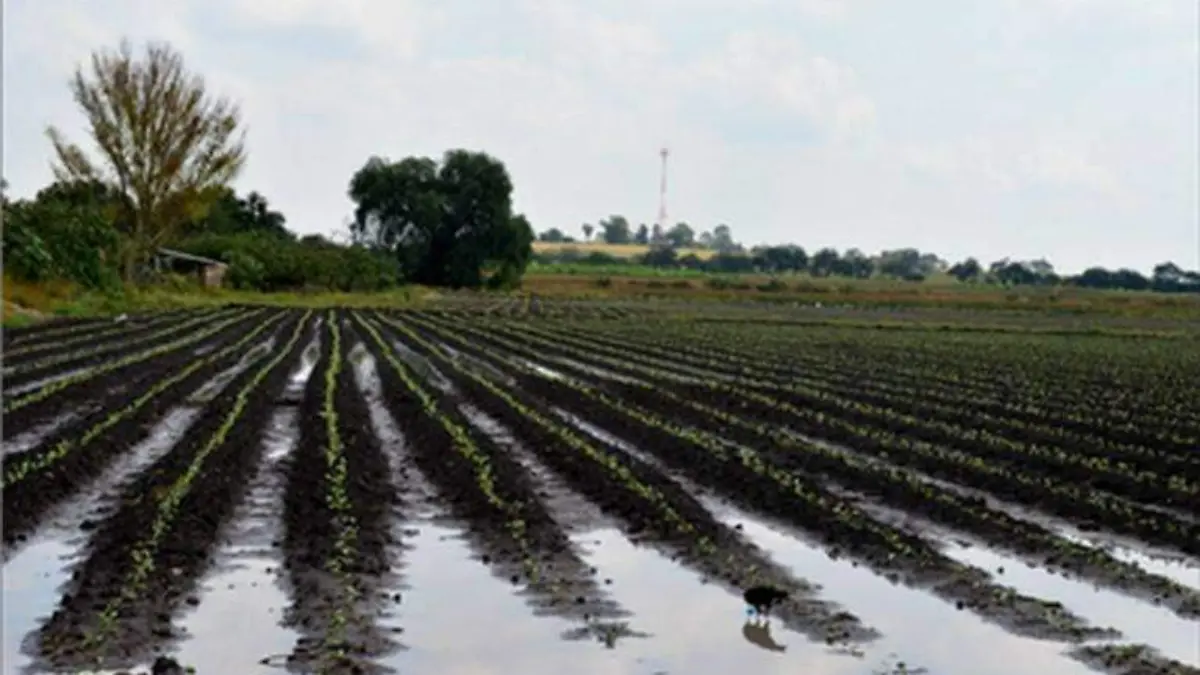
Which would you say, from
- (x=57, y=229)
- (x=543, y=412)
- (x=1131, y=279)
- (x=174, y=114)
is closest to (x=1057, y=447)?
(x=543, y=412)

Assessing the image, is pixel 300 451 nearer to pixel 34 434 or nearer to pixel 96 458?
pixel 96 458

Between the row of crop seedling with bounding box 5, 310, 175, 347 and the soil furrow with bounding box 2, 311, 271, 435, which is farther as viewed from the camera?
the row of crop seedling with bounding box 5, 310, 175, 347

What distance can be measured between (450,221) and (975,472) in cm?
7214

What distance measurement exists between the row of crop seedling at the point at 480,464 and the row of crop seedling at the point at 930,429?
13.8 ft

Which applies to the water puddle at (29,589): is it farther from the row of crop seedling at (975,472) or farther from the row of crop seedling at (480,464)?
the row of crop seedling at (975,472)

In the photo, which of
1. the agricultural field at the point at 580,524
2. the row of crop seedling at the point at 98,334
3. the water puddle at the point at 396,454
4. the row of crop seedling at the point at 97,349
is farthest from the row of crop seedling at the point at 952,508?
the row of crop seedling at the point at 98,334

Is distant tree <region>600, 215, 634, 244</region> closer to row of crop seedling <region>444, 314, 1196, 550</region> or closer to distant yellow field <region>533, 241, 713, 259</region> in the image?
distant yellow field <region>533, 241, 713, 259</region>

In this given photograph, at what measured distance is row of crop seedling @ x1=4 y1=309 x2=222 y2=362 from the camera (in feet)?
78.1

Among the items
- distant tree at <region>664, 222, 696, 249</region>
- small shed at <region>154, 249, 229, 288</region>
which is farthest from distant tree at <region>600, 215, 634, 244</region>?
small shed at <region>154, 249, 229, 288</region>

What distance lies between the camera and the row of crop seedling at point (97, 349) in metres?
20.7

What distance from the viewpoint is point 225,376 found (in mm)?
21109

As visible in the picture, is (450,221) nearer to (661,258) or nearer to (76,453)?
(661,258)

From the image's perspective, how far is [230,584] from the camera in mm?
8312

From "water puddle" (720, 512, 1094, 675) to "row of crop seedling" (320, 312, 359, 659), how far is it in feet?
7.10
